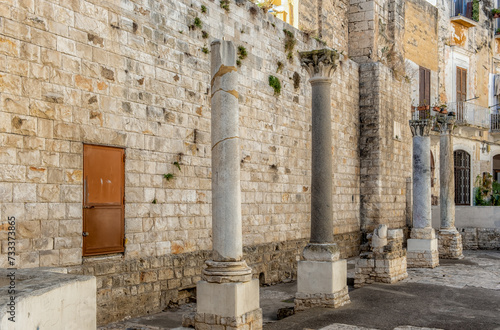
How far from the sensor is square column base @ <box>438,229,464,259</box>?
14898 mm

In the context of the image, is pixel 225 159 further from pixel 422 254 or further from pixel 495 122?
pixel 495 122

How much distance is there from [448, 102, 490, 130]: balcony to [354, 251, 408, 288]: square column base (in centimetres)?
1253

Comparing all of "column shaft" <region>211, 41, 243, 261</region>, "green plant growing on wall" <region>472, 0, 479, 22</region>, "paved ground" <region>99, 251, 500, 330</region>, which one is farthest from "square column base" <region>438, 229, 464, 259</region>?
"green plant growing on wall" <region>472, 0, 479, 22</region>

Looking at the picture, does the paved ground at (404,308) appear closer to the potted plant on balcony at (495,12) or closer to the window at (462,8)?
the window at (462,8)

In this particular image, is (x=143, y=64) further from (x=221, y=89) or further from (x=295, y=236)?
(x=295, y=236)

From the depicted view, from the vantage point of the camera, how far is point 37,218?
6676 mm

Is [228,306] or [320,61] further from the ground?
[320,61]

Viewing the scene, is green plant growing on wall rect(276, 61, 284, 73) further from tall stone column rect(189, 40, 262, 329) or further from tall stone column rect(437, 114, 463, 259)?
tall stone column rect(437, 114, 463, 259)

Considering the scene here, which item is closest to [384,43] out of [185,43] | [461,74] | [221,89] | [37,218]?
[461,74]

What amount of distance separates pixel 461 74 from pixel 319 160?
16233 mm

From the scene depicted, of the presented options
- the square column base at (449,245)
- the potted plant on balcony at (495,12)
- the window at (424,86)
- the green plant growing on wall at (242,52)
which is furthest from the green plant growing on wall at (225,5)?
the potted plant on balcony at (495,12)

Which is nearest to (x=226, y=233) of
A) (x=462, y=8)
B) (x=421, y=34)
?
(x=421, y=34)

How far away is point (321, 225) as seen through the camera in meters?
8.25

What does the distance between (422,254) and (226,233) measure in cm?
794
